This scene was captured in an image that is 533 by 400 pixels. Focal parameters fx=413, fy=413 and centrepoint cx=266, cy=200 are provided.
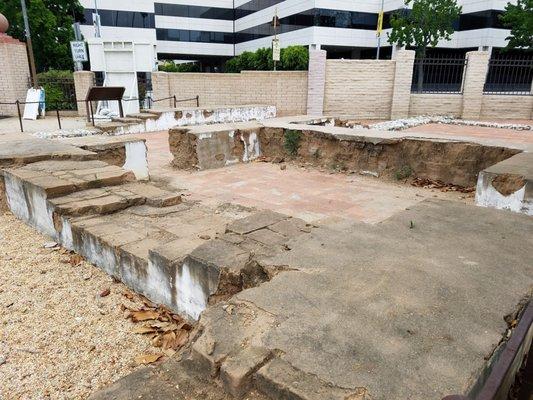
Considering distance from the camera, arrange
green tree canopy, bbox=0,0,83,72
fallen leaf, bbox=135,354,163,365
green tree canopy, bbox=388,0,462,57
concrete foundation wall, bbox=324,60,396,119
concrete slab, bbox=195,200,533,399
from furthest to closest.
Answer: green tree canopy, bbox=388,0,462,57 → green tree canopy, bbox=0,0,83,72 → concrete foundation wall, bbox=324,60,396,119 → fallen leaf, bbox=135,354,163,365 → concrete slab, bbox=195,200,533,399

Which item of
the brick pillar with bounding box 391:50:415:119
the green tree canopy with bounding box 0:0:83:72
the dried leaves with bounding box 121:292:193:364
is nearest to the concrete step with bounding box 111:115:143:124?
the dried leaves with bounding box 121:292:193:364

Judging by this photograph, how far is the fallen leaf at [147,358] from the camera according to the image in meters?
2.53

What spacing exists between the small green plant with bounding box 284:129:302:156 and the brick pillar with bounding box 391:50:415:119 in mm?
9024

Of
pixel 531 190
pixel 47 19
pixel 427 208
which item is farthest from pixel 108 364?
pixel 47 19

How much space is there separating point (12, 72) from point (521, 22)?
27029 mm

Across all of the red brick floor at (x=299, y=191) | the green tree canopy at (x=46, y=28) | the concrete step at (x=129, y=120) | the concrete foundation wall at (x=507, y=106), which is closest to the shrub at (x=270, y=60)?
the concrete foundation wall at (x=507, y=106)

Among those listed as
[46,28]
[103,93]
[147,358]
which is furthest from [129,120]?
[46,28]

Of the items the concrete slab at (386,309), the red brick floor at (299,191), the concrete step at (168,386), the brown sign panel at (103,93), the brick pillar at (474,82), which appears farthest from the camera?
the brick pillar at (474,82)

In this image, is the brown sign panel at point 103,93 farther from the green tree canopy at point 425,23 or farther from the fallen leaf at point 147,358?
the green tree canopy at point 425,23

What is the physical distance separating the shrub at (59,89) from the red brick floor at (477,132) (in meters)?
12.8

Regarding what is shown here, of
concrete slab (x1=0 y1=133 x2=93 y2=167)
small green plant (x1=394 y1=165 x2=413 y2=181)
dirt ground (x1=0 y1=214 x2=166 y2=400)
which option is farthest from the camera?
small green plant (x1=394 y1=165 x2=413 y2=181)

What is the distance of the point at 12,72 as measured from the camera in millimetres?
15523

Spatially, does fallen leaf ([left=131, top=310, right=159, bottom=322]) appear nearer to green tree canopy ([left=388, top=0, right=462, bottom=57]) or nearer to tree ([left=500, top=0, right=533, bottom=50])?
tree ([left=500, top=0, right=533, bottom=50])

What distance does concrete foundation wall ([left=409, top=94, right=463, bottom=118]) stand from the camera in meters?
15.8
